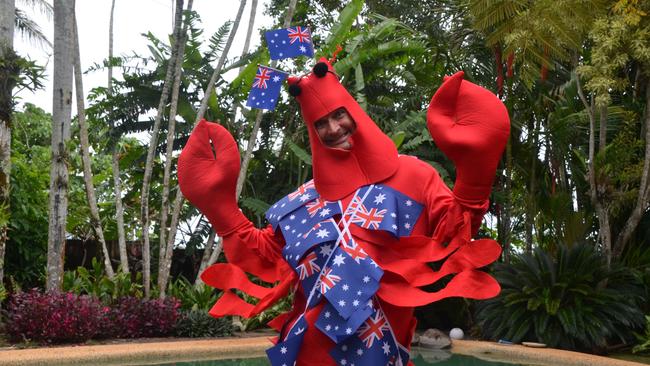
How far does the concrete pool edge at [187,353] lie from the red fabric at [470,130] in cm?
395

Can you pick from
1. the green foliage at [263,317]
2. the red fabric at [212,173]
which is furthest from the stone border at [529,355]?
the red fabric at [212,173]

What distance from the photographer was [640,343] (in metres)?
8.28

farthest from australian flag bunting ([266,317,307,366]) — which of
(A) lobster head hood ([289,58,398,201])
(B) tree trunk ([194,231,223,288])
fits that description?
(B) tree trunk ([194,231,223,288])

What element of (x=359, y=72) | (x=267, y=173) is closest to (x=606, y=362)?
(x=359, y=72)

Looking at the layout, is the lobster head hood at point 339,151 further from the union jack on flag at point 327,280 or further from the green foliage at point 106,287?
the green foliage at point 106,287

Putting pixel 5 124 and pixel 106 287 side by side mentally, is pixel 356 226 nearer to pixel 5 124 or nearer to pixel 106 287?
pixel 5 124

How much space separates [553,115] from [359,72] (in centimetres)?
256

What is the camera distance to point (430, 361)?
25.1 ft

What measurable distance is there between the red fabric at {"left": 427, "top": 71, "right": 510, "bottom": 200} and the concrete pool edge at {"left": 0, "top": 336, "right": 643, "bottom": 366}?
13.0 ft

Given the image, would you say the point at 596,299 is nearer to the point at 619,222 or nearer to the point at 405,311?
Result: the point at 619,222

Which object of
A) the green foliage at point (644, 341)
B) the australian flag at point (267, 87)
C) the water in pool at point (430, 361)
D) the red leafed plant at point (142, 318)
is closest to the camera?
the australian flag at point (267, 87)

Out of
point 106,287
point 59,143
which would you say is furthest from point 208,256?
point 59,143

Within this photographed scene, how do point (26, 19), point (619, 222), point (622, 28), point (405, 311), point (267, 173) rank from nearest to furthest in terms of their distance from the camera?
point (405, 311) < point (622, 28) < point (619, 222) < point (267, 173) < point (26, 19)

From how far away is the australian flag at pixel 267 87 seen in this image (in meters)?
4.16
